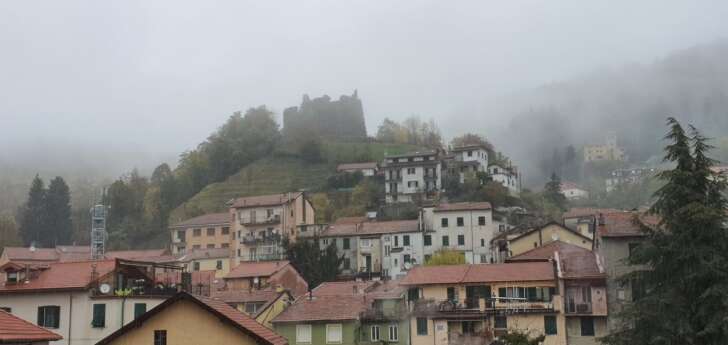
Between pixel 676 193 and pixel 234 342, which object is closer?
pixel 234 342

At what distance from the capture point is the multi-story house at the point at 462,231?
92625mm

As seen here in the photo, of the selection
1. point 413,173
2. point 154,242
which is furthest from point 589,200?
point 154,242

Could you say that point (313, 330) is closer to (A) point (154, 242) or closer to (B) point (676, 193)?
(B) point (676, 193)

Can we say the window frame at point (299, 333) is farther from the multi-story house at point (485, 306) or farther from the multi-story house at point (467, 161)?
Answer: the multi-story house at point (467, 161)

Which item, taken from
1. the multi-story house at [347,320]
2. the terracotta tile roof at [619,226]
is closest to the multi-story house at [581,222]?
the terracotta tile roof at [619,226]

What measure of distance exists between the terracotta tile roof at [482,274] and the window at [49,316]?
23.1 m

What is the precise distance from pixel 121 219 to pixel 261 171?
2818cm

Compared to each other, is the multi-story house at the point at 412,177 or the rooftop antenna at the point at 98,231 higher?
the multi-story house at the point at 412,177

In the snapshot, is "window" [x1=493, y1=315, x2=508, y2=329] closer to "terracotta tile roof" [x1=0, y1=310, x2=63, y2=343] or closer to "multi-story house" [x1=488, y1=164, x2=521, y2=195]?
"terracotta tile roof" [x1=0, y1=310, x2=63, y2=343]

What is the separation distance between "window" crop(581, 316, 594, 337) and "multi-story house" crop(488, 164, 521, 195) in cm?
7795

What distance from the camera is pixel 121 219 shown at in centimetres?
14988

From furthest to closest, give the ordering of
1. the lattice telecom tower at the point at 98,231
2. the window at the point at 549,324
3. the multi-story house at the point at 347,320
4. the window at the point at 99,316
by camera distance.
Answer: the lattice telecom tower at the point at 98,231 < the window at the point at 549,324 < the multi-story house at the point at 347,320 < the window at the point at 99,316

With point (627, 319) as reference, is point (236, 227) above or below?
above

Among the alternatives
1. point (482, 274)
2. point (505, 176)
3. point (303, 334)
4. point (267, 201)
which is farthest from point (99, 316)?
point (505, 176)
